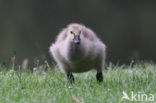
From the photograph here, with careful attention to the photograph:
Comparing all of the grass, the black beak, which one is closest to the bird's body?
the black beak

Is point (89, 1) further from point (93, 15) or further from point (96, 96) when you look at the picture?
point (96, 96)

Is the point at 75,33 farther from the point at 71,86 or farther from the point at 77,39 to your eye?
the point at 71,86

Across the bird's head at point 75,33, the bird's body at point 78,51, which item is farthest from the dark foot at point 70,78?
the bird's head at point 75,33

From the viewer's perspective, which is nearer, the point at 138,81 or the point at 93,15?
the point at 138,81

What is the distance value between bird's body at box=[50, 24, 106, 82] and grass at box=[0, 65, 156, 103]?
245 millimetres

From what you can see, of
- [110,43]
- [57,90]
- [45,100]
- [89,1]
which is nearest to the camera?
[45,100]

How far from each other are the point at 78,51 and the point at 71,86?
0.57 m

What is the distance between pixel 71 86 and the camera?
7.18 m

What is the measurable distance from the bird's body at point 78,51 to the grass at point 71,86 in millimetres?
245

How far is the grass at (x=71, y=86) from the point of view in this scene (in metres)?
6.36

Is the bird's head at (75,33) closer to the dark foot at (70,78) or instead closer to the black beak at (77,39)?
the black beak at (77,39)

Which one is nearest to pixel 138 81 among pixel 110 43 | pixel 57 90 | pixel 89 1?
pixel 57 90

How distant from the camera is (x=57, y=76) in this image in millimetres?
8180

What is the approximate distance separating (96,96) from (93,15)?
17764 millimetres
